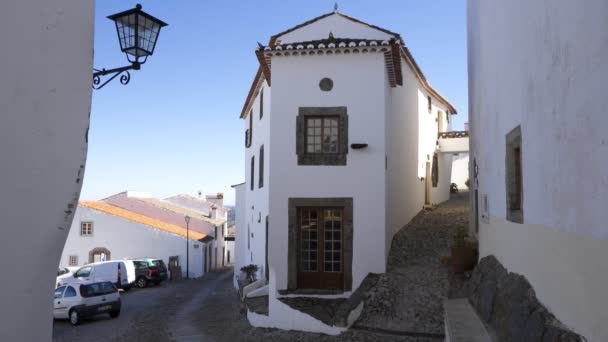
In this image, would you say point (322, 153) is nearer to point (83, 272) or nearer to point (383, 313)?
point (383, 313)

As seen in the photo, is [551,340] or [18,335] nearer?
[18,335]

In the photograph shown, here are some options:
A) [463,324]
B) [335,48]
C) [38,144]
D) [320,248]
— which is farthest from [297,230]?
[38,144]

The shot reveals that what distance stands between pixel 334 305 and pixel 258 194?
6.99 metres

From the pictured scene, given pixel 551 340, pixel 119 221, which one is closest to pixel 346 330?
pixel 551 340

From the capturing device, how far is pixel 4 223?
3658 millimetres

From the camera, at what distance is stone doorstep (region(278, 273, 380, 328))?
12.8 meters

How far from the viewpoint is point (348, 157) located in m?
14.4

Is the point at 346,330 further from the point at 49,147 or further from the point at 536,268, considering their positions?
the point at 49,147

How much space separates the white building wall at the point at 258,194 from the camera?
1784 centimetres

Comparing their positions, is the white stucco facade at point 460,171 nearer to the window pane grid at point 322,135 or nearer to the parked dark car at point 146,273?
the parked dark car at point 146,273

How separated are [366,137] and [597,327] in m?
10.8

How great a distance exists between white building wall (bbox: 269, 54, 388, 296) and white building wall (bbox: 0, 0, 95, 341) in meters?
9.96

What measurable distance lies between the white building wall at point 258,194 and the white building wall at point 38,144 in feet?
40.4

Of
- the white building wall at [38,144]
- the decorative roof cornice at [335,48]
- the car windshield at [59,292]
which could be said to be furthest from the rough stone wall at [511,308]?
the car windshield at [59,292]
